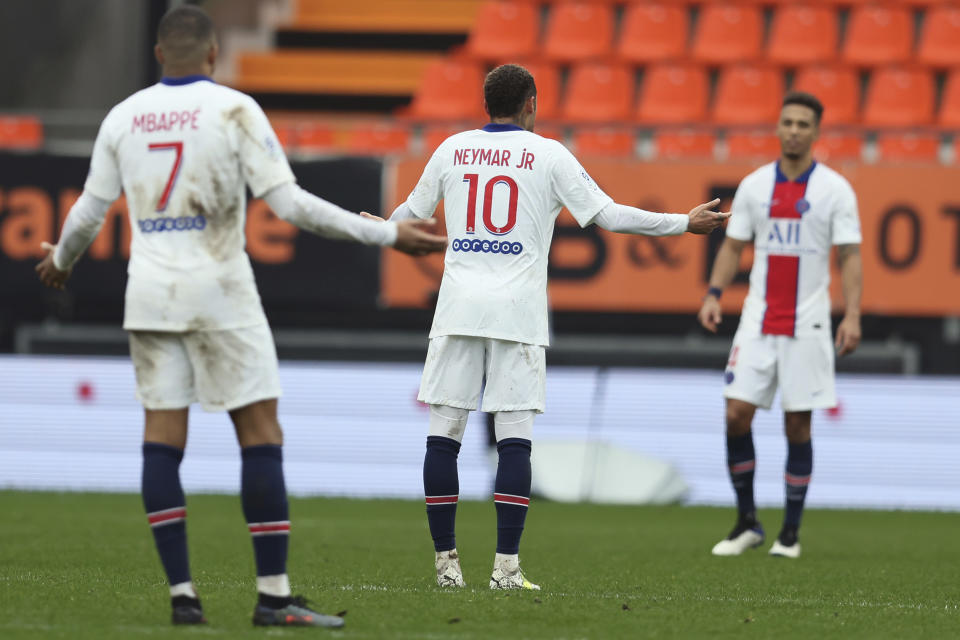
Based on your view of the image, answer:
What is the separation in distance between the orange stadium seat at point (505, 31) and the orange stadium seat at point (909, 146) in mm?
4785

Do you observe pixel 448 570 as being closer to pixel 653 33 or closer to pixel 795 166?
pixel 795 166

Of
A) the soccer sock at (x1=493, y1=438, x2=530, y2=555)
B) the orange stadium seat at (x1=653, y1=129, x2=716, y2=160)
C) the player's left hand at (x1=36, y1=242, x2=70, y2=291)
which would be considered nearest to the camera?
the player's left hand at (x1=36, y1=242, x2=70, y2=291)

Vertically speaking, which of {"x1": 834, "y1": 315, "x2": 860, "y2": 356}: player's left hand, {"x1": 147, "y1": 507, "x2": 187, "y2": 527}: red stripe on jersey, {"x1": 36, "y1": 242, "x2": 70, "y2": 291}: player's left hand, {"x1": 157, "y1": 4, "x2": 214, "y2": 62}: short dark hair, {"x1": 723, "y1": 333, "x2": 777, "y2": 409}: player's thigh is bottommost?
{"x1": 147, "y1": 507, "x2": 187, "y2": 527}: red stripe on jersey

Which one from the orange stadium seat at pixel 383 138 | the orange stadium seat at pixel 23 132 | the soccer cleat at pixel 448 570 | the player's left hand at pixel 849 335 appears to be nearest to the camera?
the soccer cleat at pixel 448 570

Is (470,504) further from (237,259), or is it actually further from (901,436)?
(237,259)

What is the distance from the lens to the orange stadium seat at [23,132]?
13547 mm

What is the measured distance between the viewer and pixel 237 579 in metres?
6.05

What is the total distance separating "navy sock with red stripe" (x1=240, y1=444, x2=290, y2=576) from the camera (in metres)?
4.56

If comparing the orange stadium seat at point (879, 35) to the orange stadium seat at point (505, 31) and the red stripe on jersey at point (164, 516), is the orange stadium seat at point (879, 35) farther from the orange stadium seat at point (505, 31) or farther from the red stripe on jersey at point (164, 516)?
the red stripe on jersey at point (164, 516)

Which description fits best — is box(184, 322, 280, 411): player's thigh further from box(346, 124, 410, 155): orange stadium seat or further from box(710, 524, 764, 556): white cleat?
box(346, 124, 410, 155): orange stadium seat

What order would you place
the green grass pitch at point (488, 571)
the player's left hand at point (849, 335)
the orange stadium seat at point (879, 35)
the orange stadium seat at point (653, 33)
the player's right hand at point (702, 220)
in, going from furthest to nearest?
the orange stadium seat at point (653, 33), the orange stadium seat at point (879, 35), the player's left hand at point (849, 335), the player's right hand at point (702, 220), the green grass pitch at point (488, 571)

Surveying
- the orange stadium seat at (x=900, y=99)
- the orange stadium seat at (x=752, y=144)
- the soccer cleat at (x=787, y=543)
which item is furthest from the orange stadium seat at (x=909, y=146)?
the soccer cleat at (x=787, y=543)

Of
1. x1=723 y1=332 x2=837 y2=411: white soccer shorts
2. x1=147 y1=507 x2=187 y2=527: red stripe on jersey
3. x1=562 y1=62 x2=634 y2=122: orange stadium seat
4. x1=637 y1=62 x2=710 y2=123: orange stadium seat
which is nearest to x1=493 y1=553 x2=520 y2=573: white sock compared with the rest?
x1=147 y1=507 x2=187 y2=527: red stripe on jersey

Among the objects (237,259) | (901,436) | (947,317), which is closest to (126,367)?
(901,436)
